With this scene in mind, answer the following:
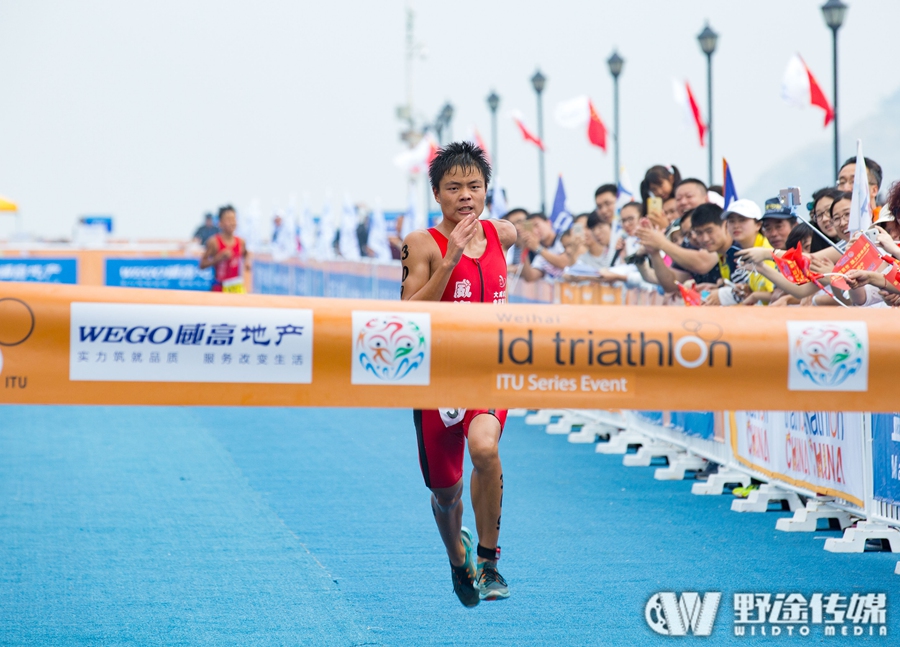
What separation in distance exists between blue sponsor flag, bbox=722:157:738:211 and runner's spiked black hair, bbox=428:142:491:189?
4.07 metres

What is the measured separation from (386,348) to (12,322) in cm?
127

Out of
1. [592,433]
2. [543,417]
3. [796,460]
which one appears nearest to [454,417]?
[796,460]

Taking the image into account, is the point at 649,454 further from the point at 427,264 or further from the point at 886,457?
the point at 427,264

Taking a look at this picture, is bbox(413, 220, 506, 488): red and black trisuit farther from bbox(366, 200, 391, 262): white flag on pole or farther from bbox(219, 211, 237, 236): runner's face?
bbox(366, 200, 391, 262): white flag on pole

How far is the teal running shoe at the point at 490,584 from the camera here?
5340mm

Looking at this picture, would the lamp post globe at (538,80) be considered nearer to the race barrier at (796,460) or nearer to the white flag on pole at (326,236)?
the white flag on pole at (326,236)

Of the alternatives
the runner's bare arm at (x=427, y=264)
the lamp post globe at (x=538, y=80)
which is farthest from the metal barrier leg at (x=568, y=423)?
the lamp post globe at (x=538, y=80)

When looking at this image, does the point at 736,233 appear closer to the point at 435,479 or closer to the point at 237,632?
the point at 435,479

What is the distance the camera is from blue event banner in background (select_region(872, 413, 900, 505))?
7070 millimetres

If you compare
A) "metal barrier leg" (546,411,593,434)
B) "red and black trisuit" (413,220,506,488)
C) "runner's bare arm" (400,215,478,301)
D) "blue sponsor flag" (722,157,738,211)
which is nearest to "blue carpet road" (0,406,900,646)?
"red and black trisuit" (413,220,506,488)

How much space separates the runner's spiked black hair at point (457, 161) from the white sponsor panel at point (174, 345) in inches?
53.7

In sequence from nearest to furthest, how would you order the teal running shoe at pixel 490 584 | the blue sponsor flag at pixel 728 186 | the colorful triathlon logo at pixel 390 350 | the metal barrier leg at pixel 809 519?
the colorful triathlon logo at pixel 390 350 → the teal running shoe at pixel 490 584 → the metal barrier leg at pixel 809 519 → the blue sponsor flag at pixel 728 186

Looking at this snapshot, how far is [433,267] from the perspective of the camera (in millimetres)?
5441
